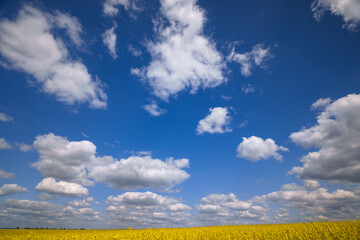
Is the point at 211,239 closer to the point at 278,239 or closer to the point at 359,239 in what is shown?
the point at 278,239

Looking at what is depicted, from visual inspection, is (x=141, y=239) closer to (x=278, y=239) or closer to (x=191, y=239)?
(x=191, y=239)

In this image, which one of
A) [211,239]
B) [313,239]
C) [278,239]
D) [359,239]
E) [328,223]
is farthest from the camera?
[211,239]

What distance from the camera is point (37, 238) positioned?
22125 millimetres

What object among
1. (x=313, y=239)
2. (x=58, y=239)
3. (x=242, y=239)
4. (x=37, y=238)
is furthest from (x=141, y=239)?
(x=37, y=238)

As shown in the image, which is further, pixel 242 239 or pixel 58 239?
A: pixel 58 239

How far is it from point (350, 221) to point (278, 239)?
1032 cm

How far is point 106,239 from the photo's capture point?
19.8 meters

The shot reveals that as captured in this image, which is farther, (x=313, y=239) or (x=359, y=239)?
(x=313, y=239)

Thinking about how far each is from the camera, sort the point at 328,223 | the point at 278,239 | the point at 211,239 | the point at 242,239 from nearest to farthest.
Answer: the point at 278,239, the point at 242,239, the point at 328,223, the point at 211,239

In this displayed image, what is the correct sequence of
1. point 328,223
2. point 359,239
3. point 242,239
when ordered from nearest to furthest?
point 359,239, point 242,239, point 328,223

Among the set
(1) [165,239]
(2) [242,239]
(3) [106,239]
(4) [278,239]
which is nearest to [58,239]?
(3) [106,239]

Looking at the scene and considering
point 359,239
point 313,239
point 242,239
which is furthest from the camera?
point 242,239

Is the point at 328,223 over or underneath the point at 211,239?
over

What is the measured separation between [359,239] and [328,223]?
24.7 ft
